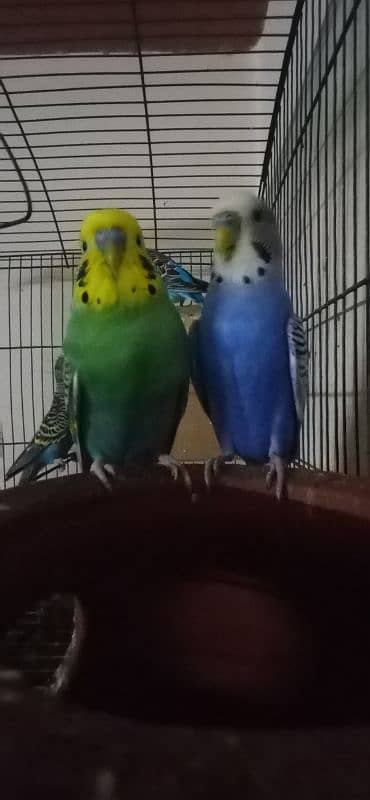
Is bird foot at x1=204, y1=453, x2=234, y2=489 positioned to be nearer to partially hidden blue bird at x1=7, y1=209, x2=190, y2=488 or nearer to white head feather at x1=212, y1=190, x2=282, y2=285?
partially hidden blue bird at x1=7, y1=209, x2=190, y2=488

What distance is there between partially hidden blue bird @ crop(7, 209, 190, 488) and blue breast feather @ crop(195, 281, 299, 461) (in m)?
0.04

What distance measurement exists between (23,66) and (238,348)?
43.8 inches

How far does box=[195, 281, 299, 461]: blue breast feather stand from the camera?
2.46ft

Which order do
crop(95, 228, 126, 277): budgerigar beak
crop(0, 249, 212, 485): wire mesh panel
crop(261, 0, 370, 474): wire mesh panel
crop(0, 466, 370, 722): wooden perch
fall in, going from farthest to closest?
1. crop(0, 249, 212, 485): wire mesh panel
2. crop(261, 0, 370, 474): wire mesh panel
3. crop(95, 228, 126, 277): budgerigar beak
4. crop(0, 466, 370, 722): wooden perch

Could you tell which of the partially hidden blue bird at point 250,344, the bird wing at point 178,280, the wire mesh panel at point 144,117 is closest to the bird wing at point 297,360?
the partially hidden blue bird at point 250,344

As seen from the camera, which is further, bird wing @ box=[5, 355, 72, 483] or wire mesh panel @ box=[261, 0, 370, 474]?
bird wing @ box=[5, 355, 72, 483]

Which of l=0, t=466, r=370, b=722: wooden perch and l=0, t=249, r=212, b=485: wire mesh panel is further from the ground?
l=0, t=249, r=212, b=485: wire mesh panel

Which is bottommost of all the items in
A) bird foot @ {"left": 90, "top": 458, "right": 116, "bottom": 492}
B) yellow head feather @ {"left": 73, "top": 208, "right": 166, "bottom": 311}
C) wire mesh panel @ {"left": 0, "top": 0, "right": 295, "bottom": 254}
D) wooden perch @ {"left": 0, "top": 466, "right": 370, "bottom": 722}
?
wooden perch @ {"left": 0, "top": 466, "right": 370, "bottom": 722}

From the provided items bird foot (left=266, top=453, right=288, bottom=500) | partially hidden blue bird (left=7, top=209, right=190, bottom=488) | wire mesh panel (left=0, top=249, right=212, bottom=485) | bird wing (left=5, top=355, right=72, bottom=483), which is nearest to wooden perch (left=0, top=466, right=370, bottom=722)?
bird foot (left=266, top=453, right=288, bottom=500)

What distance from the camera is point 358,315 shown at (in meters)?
0.84

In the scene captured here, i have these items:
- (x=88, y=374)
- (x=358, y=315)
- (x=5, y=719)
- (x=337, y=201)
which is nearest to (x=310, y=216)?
(x=337, y=201)

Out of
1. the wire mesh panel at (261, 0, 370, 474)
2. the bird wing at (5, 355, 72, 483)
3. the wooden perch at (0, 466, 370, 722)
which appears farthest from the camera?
the bird wing at (5, 355, 72, 483)

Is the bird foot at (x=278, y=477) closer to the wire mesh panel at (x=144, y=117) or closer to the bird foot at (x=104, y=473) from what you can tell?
the bird foot at (x=104, y=473)

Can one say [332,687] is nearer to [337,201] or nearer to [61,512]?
[61,512]
